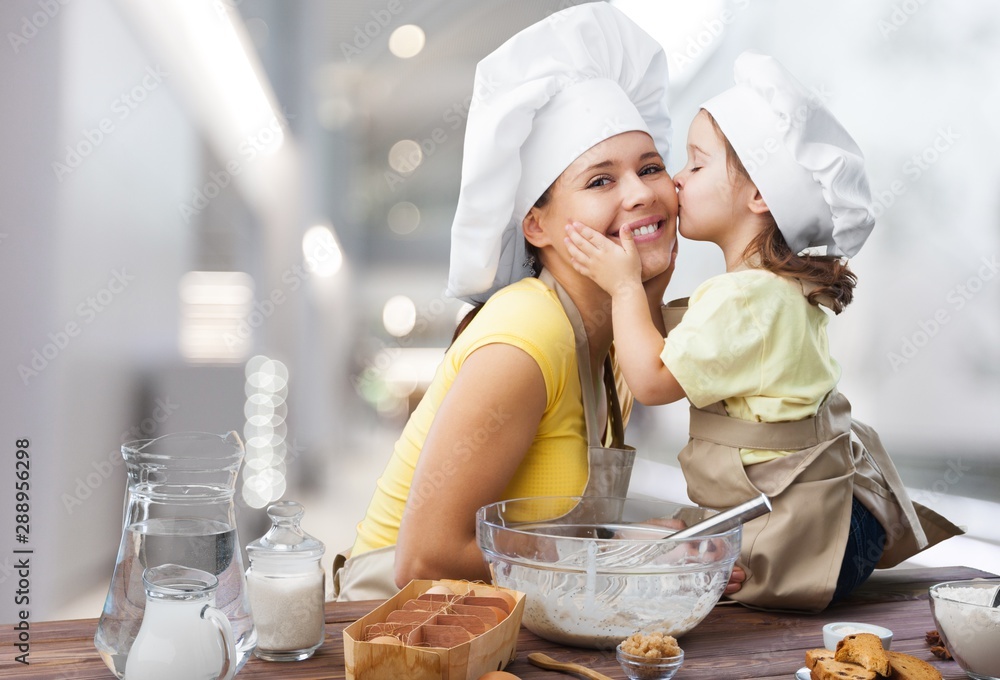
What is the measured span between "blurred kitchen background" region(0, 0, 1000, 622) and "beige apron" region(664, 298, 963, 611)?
107 cm

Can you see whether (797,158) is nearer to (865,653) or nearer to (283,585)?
(865,653)

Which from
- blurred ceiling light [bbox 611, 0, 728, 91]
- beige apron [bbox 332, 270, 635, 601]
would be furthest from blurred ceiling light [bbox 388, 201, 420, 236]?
A: beige apron [bbox 332, 270, 635, 601]

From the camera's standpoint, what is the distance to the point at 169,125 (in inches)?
132

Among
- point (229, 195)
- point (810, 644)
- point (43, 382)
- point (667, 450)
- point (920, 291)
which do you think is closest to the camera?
point (810, 644)

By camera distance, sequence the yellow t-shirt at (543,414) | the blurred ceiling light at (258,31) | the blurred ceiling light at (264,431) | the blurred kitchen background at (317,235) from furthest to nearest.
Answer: the blurred ceiling light at (264,431), the blurred ceiling light at (258,31), the blurred kitchen background at (317,235), the yellow t-shirt at (543,414)

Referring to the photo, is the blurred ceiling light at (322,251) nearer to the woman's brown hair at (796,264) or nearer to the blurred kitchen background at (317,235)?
the blurred kitchen background at (317,235)

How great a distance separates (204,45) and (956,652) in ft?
10.5

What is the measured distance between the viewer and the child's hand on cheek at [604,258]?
1400 mm

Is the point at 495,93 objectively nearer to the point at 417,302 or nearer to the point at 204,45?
the point at 204,45

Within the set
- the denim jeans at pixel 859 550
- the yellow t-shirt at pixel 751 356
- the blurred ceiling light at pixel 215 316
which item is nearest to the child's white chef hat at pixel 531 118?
the yellow t-shirt at pixel 751 356

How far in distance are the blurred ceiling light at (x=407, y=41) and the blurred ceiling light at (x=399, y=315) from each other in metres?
1.07

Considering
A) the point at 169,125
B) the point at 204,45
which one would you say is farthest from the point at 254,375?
the point at 204,45

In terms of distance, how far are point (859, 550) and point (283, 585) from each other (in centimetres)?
→ 79

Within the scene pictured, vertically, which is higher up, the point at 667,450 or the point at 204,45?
the point at 204,45
